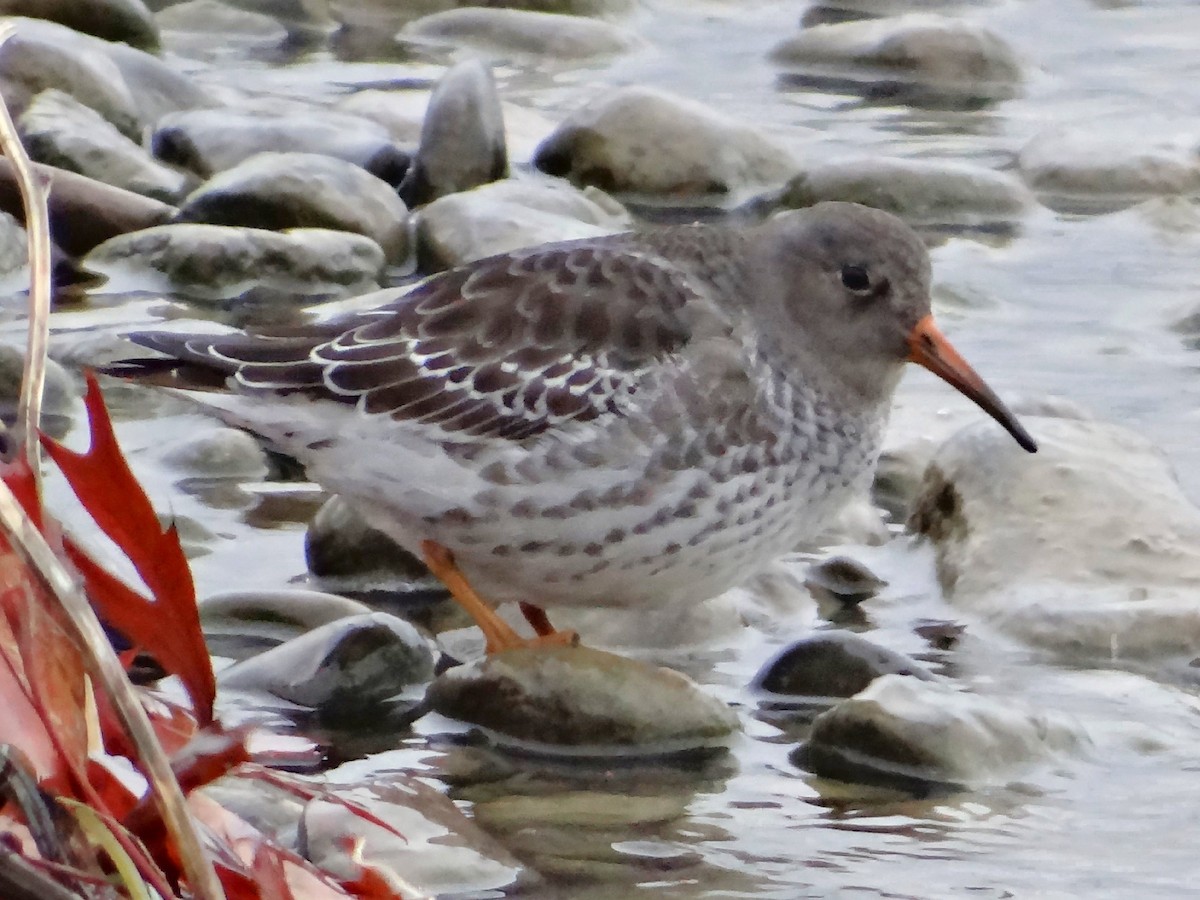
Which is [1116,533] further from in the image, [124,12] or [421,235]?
[124,12]

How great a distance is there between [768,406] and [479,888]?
155cm

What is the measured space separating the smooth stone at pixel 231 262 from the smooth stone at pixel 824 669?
2.71 metres

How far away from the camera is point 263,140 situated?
7785 millimetres

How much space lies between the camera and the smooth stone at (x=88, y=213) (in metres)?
7.08

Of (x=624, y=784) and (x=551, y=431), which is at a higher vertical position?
(x=551, y=431)

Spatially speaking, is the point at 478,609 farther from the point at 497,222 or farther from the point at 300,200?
the point at 300,200

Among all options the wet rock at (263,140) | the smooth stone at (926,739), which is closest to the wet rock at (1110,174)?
the wet rock at (263,140)

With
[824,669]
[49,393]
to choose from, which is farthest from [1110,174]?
[49,393]

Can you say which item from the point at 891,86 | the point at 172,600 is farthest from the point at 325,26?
the point at 172,600

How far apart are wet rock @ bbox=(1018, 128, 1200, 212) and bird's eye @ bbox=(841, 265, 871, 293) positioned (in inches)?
147

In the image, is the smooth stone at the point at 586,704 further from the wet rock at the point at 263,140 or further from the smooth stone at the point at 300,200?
the wet rock at the point at 263,140

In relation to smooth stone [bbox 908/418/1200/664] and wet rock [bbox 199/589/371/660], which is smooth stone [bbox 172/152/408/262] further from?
wet rock [bbox 199/589/371/660]

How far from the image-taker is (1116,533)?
5.30 meters

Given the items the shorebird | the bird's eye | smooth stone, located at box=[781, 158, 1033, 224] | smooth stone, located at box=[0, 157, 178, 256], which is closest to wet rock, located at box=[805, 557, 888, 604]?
the shorebird
